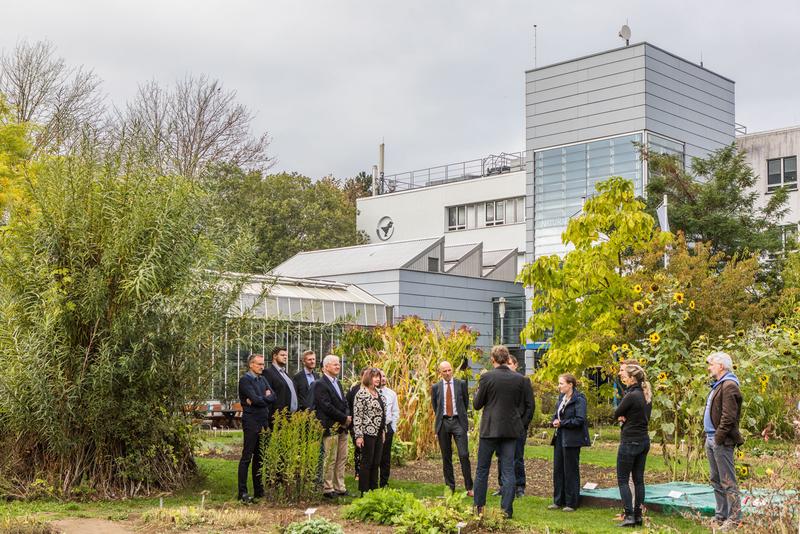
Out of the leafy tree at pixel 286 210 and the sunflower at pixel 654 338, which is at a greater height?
the leafy tree at pixel 286 210

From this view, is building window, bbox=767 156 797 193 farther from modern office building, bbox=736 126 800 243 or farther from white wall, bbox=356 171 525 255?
white wall, bbox=356 171 525 255

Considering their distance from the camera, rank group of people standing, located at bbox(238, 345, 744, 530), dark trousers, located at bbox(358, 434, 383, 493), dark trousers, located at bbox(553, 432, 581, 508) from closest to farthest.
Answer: group of people standing, located at bbox(238, 345, 744, 530)
dark trousers, located at bbox(553, 432, 581, 508)
dark trousers, located at bbox(358, 434, 383, 493)

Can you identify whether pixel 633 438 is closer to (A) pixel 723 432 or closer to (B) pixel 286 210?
(A) pixel 723 432

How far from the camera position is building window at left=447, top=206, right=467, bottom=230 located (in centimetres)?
4755

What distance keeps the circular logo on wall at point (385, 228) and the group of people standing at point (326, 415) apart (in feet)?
126

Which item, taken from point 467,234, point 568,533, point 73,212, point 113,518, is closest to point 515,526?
point 568,533

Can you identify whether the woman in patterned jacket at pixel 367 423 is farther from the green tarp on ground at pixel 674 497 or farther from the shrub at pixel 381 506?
the green tarp on ground at pixel 674 497

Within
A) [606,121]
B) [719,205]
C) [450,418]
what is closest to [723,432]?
[450,418]

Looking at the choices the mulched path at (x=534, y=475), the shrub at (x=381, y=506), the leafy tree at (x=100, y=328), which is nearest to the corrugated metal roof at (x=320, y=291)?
the mulched path at (x=534, y=475)

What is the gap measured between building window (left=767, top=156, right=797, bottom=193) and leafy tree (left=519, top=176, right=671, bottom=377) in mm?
23517

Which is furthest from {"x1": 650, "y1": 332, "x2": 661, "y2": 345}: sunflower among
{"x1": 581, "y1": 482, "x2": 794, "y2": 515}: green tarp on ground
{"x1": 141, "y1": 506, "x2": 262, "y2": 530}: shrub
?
{"x1": 141, "y1": 506, "x2": 262, "y2": 530}: shrub

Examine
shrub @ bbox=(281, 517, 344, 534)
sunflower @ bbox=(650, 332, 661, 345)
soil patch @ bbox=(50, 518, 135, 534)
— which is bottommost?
soil patch @ bbox=(50, 518, 135, 534)

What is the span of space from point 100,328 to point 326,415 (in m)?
3.05

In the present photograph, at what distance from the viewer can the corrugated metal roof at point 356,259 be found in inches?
1407
